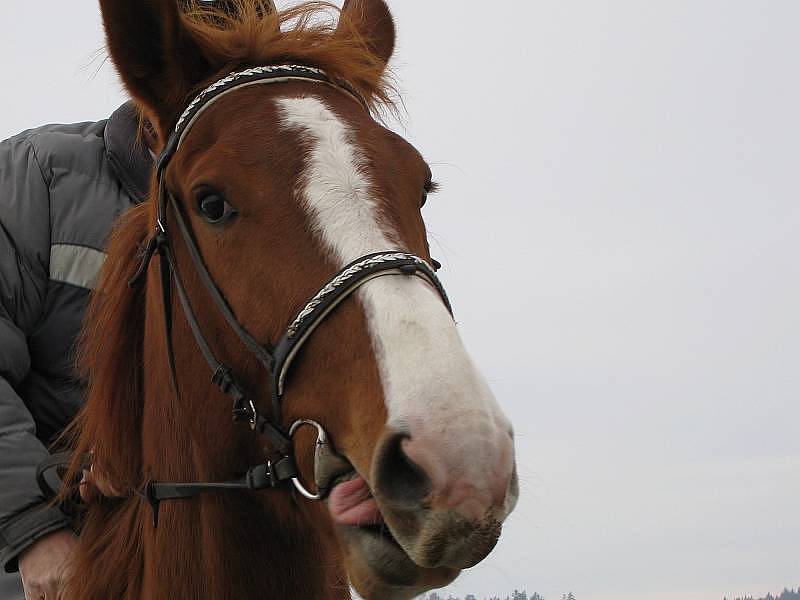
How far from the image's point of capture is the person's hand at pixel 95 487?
3711mm

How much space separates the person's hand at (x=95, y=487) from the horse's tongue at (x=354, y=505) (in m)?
1.37

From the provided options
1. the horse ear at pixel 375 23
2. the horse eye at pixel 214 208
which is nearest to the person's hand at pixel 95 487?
the horse eye at pixel 214 208

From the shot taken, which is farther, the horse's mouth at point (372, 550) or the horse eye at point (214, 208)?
the horse eye at point (214, 208)

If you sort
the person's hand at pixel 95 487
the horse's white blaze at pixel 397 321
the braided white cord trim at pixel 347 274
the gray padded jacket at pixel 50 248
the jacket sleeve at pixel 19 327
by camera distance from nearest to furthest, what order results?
1. the horse's white blaze at pixel 397 321
2. the braided white cord trim at pixel 347 274
3. the person's hand at pixel 95 487
4. the jacket sleeve at pixel 19 327
5. the gray padded jacket at pixel 50 248

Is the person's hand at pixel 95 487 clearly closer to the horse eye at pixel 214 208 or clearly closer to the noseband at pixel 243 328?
the noseband at pixel 243 328

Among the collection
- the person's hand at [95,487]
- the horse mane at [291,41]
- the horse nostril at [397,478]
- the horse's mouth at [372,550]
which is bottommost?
the person's hand at [95,487]

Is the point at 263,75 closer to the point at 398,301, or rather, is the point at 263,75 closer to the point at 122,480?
the point at 398,301

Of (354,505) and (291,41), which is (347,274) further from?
(291,41)

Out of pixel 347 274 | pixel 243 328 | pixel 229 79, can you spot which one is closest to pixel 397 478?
pixel 347 274

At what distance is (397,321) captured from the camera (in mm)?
2566

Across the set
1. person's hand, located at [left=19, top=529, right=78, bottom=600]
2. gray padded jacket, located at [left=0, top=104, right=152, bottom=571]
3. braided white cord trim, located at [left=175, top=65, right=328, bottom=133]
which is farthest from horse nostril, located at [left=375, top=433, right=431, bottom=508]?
gray padded jacket, located at [left=0, top=104, right=152, bottom=571]

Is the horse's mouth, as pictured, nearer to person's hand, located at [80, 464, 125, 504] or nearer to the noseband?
the noseband

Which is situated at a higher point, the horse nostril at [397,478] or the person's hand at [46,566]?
the horse nostril at [397,478]

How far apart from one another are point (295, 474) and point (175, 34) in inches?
68.8
